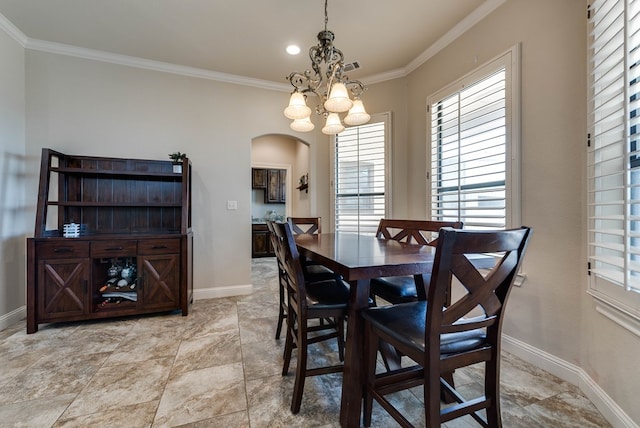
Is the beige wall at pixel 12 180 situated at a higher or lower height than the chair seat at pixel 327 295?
higher

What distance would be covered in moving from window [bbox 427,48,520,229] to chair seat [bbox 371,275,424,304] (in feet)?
3.13

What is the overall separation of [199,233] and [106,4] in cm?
228

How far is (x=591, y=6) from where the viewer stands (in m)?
1.56

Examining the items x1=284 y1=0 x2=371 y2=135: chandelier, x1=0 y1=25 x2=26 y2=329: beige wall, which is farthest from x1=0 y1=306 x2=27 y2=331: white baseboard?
x1=284 y1=0 x2=371 y2=135: chandelier

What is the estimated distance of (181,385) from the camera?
1.67 metres

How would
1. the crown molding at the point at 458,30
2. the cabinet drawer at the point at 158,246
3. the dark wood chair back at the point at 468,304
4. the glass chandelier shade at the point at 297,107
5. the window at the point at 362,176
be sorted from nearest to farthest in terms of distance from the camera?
the dark wood chair back at the point at 468,304, the glass chandelier shade at the point at 297,107, the crown molding at the point at 458,30, the cabinet drawer at the point at 158,246, the window at the point at 362,176

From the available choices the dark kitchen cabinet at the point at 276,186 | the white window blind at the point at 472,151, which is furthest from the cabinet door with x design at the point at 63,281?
the dark kitchen cabinet at the point at 276,186

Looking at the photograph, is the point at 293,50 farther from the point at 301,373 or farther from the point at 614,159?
the point at 301,373

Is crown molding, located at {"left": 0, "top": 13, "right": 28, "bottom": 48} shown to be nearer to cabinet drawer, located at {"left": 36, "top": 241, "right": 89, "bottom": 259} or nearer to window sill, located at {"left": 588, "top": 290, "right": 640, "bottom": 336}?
cabinet drawer, located at {"left": 36, "top": 241, "right": 89, "bottom": 259}

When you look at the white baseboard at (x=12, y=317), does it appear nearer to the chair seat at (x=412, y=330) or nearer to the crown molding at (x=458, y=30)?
the chair seat at (x=412, y=330)

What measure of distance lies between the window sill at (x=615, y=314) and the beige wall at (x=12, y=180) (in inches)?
179

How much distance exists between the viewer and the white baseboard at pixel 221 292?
10.8ft

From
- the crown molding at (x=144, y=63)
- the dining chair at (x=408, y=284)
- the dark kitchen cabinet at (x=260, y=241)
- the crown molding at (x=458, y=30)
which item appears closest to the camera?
the dining chair at (x=408, y=284)

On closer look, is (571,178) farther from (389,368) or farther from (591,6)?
(389,368)
